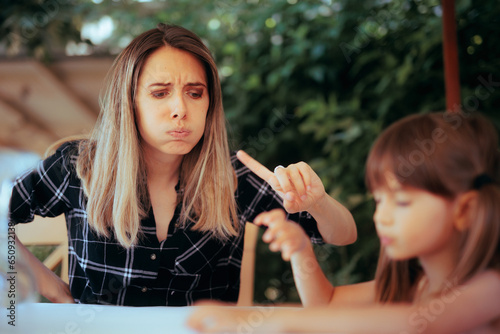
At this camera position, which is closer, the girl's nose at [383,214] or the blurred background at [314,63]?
the girl's nose at [383,214]

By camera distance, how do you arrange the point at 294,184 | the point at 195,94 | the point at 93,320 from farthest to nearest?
1. the point at 195,94
2. the point at 294,184
3. the point at 93,320

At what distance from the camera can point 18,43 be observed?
85.5 inches

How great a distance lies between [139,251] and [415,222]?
0.68 m

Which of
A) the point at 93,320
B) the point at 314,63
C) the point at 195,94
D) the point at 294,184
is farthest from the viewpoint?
the point at 314,63

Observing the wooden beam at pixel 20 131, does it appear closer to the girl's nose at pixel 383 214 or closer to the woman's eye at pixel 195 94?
the woman's eye at pixel 195 94

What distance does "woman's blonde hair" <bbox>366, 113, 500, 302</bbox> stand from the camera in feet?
2.18

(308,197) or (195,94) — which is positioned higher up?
(195,94)

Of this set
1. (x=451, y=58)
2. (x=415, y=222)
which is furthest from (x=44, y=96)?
(x=415, y=222)

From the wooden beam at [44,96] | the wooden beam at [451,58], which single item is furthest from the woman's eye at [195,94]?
the wooden beam at [44,96]

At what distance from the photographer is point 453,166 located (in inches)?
27.1

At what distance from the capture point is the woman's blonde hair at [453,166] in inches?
26.1

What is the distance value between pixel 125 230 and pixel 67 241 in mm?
312

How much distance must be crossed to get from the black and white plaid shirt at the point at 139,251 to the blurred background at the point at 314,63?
3.55 ft

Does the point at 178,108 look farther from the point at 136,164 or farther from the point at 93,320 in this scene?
the point at 93,320
